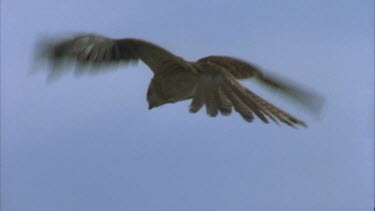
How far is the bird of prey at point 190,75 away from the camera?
13.6ft

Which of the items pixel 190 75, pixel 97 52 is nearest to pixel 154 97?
pixel 190 75

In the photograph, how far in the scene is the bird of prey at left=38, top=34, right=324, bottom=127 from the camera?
4.13m

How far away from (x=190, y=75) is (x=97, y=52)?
585 mm

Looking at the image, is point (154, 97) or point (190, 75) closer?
point (190, 75)

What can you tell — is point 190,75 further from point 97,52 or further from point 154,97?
point 97,52

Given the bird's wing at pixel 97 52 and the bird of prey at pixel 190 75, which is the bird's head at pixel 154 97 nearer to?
the bird of prey at pixel 190 75

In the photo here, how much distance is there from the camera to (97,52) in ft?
14.1

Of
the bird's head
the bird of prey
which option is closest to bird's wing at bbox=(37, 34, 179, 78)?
the bird of prey

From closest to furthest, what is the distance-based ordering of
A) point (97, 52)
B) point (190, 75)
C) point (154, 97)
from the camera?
1. point (97, 52)
2. point (190, 75)
3. point (154, 97)

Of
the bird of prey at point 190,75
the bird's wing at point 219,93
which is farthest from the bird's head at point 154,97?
the bird's wing at point 219,93

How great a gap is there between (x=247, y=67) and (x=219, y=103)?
43cm

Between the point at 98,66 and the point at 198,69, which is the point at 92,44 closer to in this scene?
the point at 98,66

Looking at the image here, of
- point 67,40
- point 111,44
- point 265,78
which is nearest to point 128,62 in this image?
point 111,44

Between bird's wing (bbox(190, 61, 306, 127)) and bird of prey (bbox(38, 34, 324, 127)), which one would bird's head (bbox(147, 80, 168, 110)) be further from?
bird's wing (bbox(190, 61, 306, 127))
